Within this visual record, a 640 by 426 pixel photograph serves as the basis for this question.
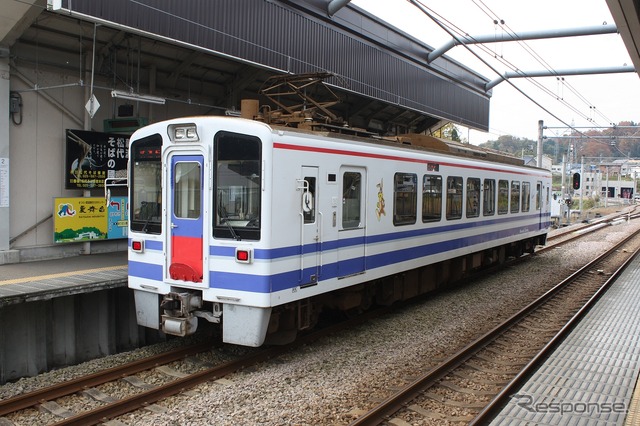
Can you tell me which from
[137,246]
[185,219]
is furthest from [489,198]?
[137,246]

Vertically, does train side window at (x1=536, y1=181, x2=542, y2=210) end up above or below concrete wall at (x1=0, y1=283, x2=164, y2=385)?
above

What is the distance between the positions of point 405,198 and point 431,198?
103 centimetres

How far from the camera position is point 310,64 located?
1265 cm

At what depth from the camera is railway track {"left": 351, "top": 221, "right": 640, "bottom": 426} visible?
5289mm

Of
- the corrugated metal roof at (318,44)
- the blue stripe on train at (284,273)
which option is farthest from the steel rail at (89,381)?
the corrugated metal roof at (318,44)

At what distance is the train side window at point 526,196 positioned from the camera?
48.1ft

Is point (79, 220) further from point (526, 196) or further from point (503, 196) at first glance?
point (526, 196)

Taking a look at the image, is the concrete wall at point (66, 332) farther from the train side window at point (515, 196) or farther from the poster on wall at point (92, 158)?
the train side window at point (515, 196)

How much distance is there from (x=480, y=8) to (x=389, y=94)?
5300 millimetres

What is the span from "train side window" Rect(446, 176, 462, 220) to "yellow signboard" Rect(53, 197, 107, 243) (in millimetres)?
6436

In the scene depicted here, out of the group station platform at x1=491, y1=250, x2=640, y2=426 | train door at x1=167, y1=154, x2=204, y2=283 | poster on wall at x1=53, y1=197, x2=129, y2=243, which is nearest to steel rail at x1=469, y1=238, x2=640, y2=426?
station platform at x1=491, y1=250, x2=640, y2=426

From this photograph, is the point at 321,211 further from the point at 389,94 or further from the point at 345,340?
the point at 389,94

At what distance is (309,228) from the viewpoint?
21.9ft

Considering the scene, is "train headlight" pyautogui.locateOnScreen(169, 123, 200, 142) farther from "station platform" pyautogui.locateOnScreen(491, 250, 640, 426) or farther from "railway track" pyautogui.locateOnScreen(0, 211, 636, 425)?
"station platform" pyautogui.locateOnScreen(491, 250, 640, 426)
